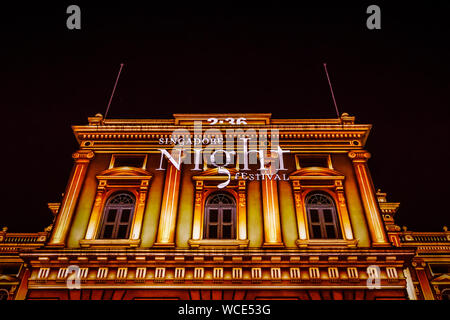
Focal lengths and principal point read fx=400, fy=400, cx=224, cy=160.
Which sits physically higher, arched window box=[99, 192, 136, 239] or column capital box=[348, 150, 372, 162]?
column capital box=[348, 150, 372, 162]

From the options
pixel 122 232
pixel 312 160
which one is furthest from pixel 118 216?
pixel 312 160

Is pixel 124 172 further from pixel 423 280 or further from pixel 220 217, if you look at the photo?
pixel 423 280

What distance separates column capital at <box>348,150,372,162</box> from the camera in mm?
16953

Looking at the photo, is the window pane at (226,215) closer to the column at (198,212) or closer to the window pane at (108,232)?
the column at (198,212)

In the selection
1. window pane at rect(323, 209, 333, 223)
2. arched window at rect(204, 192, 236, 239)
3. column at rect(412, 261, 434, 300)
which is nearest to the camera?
arched window at rect(204, 192, 236, 239)

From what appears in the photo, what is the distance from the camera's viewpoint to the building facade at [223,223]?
13211 millimetres

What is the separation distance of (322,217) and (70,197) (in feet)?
32.5

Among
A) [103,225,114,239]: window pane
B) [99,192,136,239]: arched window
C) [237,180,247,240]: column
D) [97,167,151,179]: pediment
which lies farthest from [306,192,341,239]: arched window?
[103,225,114,239]: window pane

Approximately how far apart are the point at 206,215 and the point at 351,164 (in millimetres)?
6531

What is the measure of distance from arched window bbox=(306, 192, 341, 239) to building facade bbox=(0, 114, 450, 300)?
0.14 ft

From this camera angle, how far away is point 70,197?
15.8 m

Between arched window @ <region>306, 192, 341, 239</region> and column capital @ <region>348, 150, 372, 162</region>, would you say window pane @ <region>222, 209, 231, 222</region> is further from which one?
column capital @ <region>348, 150, 372, 162</region>

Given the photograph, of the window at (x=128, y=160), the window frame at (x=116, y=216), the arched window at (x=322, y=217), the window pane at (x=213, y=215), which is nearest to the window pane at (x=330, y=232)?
the arched window at (x=322, y=217)

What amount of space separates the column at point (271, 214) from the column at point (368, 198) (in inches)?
133
